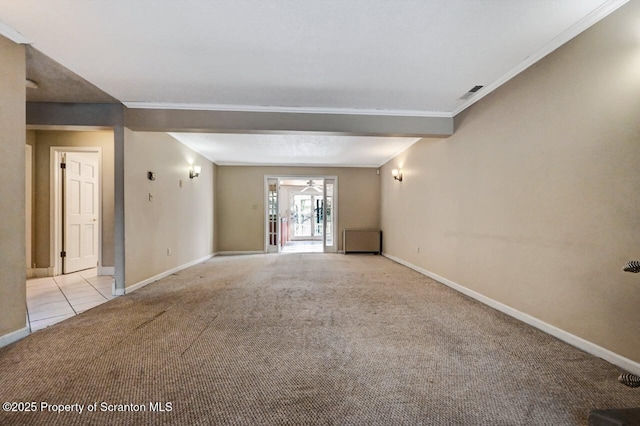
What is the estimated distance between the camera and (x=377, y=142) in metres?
5.29

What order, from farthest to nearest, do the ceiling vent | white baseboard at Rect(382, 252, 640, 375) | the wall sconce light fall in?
the wall sconce light → the ceiling vent → white baseboard at Rect(382, 252, 640, 375)

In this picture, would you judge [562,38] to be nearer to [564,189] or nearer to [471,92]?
[471,92]


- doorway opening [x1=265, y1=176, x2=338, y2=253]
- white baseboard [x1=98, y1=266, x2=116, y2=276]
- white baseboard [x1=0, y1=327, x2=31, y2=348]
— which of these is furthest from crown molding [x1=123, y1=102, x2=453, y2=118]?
doorway opening [x1=265, y1=176, x2=338, y2=253]

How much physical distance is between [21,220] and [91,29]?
1653 mm

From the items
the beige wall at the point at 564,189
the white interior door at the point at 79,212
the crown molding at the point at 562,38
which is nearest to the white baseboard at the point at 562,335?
the beige wall at the point at 564,189

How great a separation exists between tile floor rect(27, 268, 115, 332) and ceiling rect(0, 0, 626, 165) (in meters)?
2.42

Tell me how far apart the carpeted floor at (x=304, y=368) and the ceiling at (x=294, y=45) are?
2.44m

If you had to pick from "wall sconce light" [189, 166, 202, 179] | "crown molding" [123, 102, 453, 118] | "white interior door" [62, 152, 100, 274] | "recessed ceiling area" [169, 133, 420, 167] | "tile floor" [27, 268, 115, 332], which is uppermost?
"crown molding" [123, 102, 453, 118]

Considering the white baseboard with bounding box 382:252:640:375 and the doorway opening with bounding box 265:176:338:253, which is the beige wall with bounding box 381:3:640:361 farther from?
the doorway opening with bounding box 265:176:338:253

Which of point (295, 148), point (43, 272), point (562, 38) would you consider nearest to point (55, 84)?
point (43, 272)

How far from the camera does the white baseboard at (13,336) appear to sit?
2122 millimetres

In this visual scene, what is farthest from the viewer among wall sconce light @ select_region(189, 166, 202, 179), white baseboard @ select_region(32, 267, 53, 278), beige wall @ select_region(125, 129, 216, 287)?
wall sconce light @ select_region(189, 166, 202, 179)

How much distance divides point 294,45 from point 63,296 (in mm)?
4070

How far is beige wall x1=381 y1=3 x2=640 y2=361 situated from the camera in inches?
72.2
